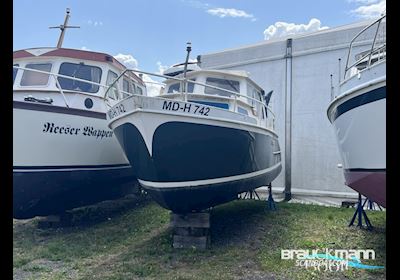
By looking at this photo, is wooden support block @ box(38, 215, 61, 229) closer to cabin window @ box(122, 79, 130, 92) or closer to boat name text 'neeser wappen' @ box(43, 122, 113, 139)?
boat name text 'neeser wappen' @ box(43, 122, 113, 139)

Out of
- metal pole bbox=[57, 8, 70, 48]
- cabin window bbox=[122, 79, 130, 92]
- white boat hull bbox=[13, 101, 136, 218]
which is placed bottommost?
white boat hull bbox=[13, 101, 136, 218]

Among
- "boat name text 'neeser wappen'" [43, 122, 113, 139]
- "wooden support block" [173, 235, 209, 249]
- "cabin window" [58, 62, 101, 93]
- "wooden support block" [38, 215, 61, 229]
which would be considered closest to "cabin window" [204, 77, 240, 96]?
"boat name text 'neeser wappen'" [43, 122, 113, 139]

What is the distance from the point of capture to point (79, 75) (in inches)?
290

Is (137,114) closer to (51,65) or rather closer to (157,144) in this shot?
(157,144)

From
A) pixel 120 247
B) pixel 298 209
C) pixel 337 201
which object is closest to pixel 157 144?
pixel 120 247

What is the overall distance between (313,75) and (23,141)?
767cm

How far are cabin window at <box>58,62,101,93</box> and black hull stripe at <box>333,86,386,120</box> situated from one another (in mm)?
4811

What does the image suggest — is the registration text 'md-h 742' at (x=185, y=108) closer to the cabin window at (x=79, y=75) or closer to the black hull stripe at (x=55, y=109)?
the black hull stripe at (x=55, y=109)

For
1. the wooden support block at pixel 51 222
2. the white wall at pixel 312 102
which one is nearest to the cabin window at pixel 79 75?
the wooden support block at pixel 51 222

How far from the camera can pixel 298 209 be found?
7.85 metres

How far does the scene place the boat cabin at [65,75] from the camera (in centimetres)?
685

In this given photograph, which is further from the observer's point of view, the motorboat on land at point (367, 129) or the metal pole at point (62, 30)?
the metal pole at point (62, 30)

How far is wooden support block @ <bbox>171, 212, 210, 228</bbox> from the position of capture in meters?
5.42

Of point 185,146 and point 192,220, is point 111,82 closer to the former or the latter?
point 185,146
